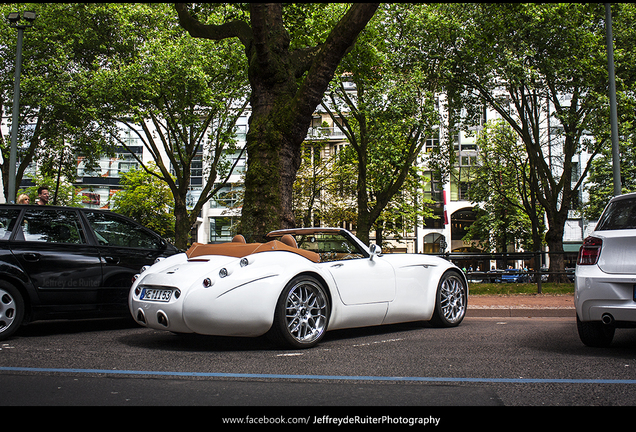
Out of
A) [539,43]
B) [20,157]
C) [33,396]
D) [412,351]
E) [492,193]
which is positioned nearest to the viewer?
[33,396]

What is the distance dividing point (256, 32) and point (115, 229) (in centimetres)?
432

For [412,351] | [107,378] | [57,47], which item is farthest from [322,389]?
[57,47]

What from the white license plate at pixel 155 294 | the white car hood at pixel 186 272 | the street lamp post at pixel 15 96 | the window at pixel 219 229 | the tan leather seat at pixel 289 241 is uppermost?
the street lamp post at pixel 15 96

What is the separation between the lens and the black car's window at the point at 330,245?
280 inches

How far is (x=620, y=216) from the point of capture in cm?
577

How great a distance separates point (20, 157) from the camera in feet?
81.6

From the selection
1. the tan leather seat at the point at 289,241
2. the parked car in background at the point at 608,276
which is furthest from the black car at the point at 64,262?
the parked car in background at the point at 608,276

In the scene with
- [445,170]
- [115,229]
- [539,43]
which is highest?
[539,43]

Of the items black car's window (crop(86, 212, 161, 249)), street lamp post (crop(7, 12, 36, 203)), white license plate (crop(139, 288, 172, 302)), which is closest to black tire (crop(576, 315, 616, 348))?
white license plate (crop(139, 288, 172, 302))

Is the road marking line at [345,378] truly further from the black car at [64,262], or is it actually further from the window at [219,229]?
the window at [219,229]

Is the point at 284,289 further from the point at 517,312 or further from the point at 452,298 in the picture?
the point at 517,312

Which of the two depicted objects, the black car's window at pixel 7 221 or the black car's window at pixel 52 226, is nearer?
the black car's window at pixel 7 221

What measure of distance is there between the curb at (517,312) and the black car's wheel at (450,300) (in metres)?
2.07
